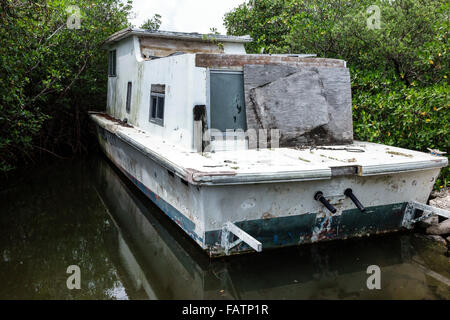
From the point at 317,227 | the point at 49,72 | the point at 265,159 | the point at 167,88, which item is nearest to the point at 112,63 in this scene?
the point at 49,72

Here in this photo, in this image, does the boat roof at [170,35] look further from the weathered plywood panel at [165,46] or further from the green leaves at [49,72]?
the green leaves at [49,72]

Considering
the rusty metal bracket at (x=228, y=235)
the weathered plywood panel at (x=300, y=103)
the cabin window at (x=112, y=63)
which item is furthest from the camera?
the cabin window at (x=112, y=63)

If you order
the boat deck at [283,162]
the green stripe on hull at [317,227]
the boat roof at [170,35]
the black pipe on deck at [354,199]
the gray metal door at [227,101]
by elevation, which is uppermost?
the boat roof at [170,35]

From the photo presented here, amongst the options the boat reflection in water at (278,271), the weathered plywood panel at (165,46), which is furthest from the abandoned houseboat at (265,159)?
the weathered plywood panel at (165,46)

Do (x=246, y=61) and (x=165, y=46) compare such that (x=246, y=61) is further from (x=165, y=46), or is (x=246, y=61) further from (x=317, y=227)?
(x=165, y=46)

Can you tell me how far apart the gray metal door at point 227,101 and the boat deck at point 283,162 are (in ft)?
1.49

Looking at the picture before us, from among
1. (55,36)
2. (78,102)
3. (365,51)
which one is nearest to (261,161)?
(365,51)

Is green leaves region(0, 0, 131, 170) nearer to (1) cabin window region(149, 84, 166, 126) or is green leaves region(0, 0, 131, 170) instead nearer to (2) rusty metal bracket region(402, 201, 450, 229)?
(1) cabin window region(149, 84, 166, 126)

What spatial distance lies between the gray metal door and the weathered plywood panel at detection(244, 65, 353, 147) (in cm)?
11

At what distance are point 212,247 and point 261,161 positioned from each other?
1.25 m

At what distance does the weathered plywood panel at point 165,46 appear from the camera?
861cm

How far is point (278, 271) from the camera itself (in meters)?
4.73

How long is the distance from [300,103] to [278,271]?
271cm
